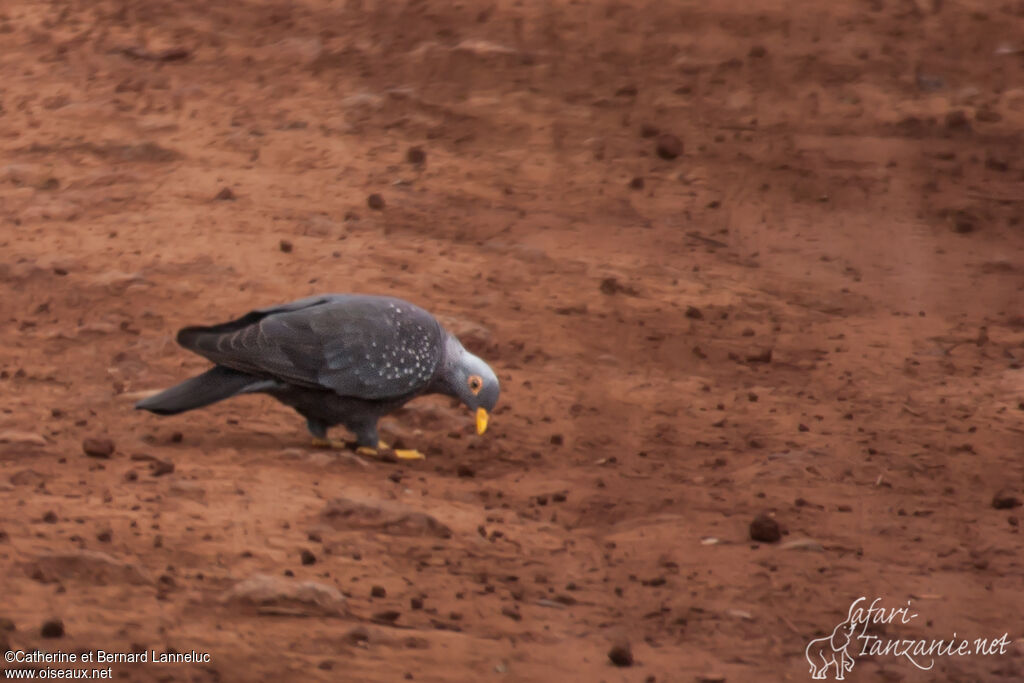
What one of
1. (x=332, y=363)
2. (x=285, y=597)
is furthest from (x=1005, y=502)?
(x=285, y=597)

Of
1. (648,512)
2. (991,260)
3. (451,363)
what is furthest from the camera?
(991,260)

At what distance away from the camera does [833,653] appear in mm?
4125

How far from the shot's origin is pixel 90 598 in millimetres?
3947

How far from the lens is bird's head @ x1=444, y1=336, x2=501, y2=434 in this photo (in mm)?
5668

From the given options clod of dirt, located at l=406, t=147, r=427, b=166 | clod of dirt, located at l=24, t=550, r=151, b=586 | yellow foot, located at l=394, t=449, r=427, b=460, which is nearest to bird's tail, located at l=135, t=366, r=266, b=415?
yellow foot, located at l=394, t=449, r=427, b=460

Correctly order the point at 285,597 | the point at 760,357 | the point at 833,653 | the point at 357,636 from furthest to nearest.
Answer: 1. the point at 760,357
2. the point at 833,653
3. the point at 285,597
4. the point at 357,636

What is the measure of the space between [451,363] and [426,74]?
3954 millimetres

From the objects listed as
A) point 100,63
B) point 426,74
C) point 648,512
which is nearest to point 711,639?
point 648,512

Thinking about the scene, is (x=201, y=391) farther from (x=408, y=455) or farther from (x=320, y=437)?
(x=408, y=455)

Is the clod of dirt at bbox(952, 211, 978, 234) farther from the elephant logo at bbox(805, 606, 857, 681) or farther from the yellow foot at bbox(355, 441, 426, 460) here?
the elephant logo at bbox(805, 606, 857, 681)

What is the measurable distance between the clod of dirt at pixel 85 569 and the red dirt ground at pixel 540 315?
1 centimetres

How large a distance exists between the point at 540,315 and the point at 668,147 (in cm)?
217

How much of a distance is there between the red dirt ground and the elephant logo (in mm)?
50

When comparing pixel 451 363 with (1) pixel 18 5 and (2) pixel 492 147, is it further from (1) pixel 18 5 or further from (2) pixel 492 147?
(1) pixel 18 5
